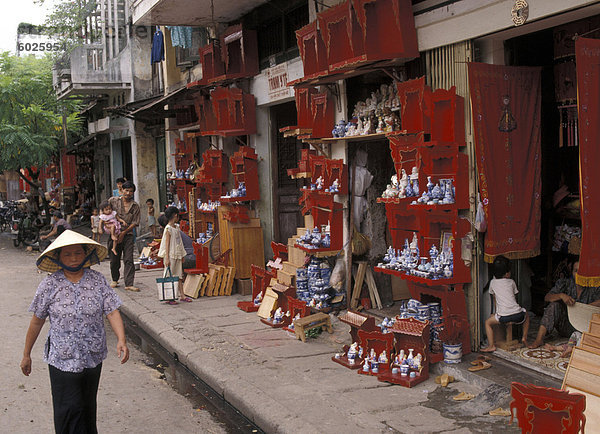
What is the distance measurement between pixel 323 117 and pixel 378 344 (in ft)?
12.3

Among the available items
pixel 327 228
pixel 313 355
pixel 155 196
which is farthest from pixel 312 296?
pixel 155 196

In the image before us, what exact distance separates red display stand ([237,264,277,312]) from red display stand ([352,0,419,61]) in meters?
4.23

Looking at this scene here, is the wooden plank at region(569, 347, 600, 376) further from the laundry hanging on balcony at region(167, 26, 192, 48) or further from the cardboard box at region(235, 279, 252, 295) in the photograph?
the laundry hanging on balcony at region(167, 26, 192, 48)

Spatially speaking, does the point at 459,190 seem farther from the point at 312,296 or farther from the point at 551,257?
the point at 312,296

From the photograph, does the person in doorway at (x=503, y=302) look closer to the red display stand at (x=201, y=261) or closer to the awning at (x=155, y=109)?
the red display stand at (x=201, y=261)

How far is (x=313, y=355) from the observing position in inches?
312

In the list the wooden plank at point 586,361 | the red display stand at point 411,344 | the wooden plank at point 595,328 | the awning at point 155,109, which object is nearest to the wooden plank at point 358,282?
the red display stand at point 411,344

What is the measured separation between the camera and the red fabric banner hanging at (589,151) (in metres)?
5.49

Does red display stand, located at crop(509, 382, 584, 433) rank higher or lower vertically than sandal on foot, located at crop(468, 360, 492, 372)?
higher

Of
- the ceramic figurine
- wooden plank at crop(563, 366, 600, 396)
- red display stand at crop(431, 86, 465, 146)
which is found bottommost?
the ceramic figurine

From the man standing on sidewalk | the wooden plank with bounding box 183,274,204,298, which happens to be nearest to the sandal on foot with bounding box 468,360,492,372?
the wooden plank with bounding box 183,274,204,298

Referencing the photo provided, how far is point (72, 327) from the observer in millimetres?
4785

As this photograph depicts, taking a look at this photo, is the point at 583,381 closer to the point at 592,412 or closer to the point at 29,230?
the point at 592,412

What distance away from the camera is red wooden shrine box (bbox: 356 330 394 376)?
7.00 metres
